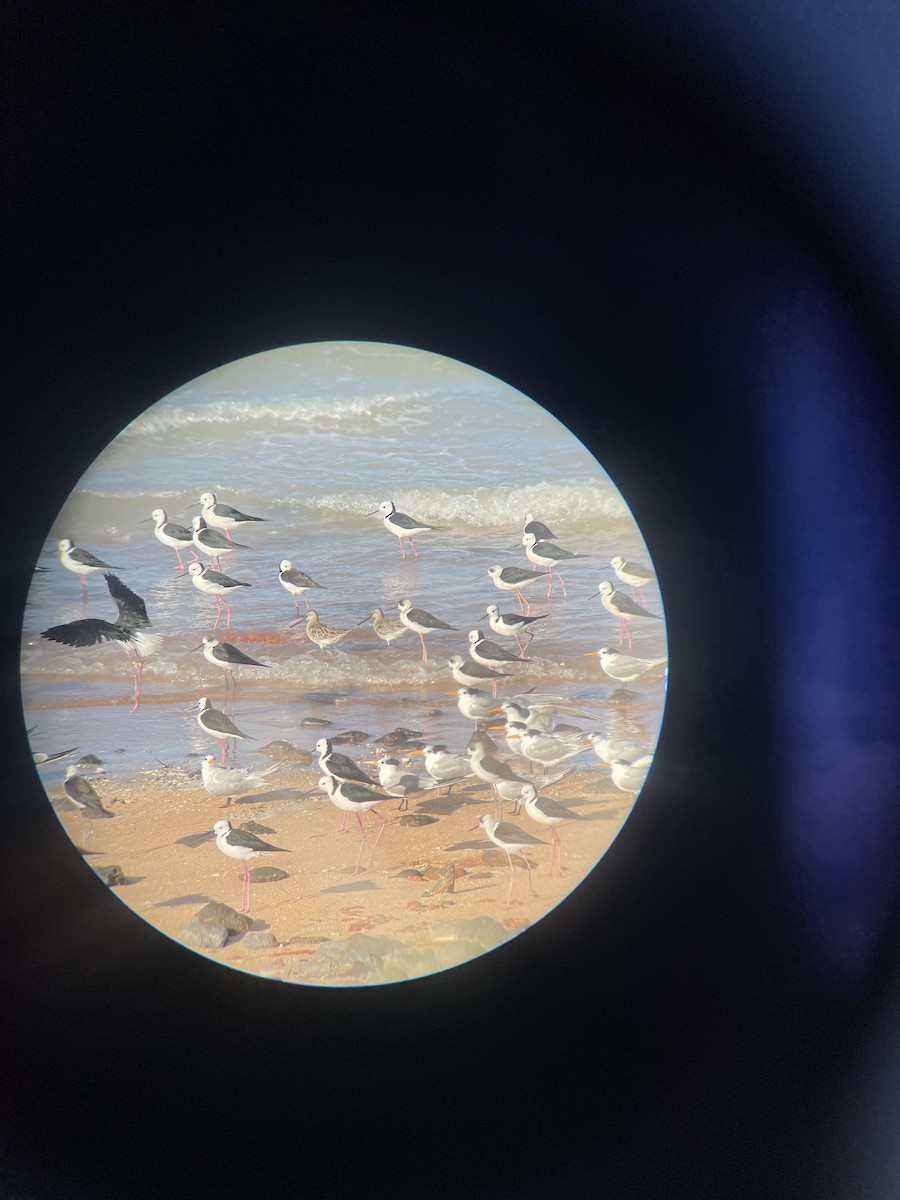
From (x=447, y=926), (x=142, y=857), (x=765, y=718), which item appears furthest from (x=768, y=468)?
(x=142, y=857)

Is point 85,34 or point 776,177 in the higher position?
point 85,34

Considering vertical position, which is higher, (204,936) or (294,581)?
(294,581)

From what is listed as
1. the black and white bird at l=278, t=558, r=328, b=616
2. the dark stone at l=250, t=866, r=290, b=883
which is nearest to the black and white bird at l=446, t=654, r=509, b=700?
the black and white bird at l=278, t=558, r=328, b=616

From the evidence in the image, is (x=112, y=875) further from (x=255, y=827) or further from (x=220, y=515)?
(x=220, y=515)

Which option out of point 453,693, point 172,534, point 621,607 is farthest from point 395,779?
point 172,534

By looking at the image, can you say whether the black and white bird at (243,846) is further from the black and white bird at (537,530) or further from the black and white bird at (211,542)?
the black and white bird at (537,530)

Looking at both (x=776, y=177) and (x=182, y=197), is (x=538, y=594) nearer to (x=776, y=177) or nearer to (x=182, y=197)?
(x=776, y=177)

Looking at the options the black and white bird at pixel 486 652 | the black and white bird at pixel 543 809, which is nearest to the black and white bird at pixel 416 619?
the black and white bird at pixel 486 652
